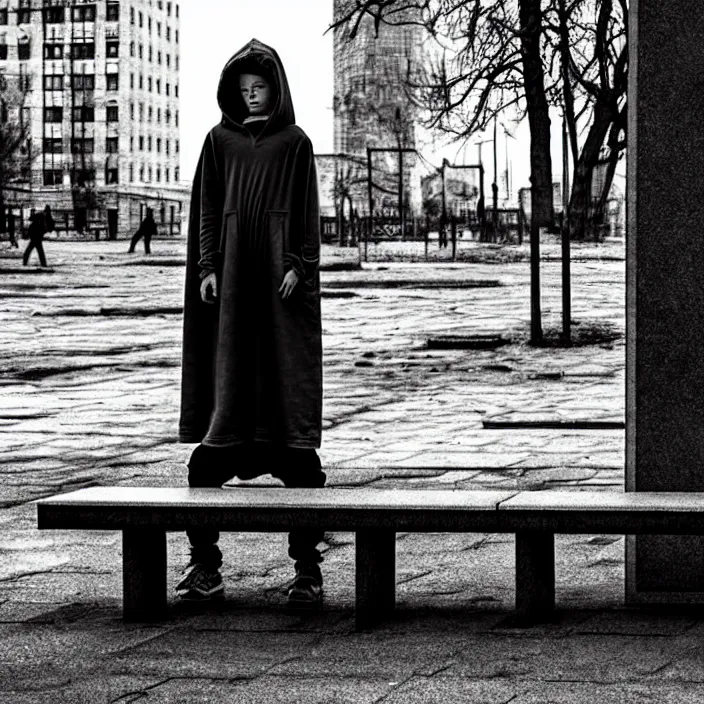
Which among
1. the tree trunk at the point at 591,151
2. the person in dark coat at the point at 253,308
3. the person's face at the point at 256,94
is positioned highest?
the tree trunk at the point at 591,151

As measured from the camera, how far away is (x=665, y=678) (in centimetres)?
415

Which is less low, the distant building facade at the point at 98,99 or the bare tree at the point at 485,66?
the distant building facade at the point at 98,99

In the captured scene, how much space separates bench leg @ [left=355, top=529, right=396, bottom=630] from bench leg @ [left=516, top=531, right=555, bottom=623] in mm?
374

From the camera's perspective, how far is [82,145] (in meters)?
117

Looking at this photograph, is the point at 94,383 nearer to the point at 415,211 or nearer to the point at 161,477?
the point at 161,477

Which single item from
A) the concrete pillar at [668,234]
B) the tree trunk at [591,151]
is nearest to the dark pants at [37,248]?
the tree trunk at [591,151]

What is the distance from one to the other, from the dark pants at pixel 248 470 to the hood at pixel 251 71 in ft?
3.27

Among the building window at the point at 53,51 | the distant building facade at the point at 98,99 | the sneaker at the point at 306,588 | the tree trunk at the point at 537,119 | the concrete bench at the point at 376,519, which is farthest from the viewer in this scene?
the building window at the point at 53,51

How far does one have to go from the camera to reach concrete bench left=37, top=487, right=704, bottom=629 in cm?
477

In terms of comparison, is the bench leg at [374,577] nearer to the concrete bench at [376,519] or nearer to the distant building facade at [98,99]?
the concrete bench at [376,519]

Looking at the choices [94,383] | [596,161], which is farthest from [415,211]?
[94,383]

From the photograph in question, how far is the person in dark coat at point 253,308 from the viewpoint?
5.25 metres

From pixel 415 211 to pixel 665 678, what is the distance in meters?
71.7

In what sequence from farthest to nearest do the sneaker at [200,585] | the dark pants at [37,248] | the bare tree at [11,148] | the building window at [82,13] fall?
the building window at [82,13] < the bare tree at [11,148] < the dark pants at [37,248] < the sneaker at [200,585]
